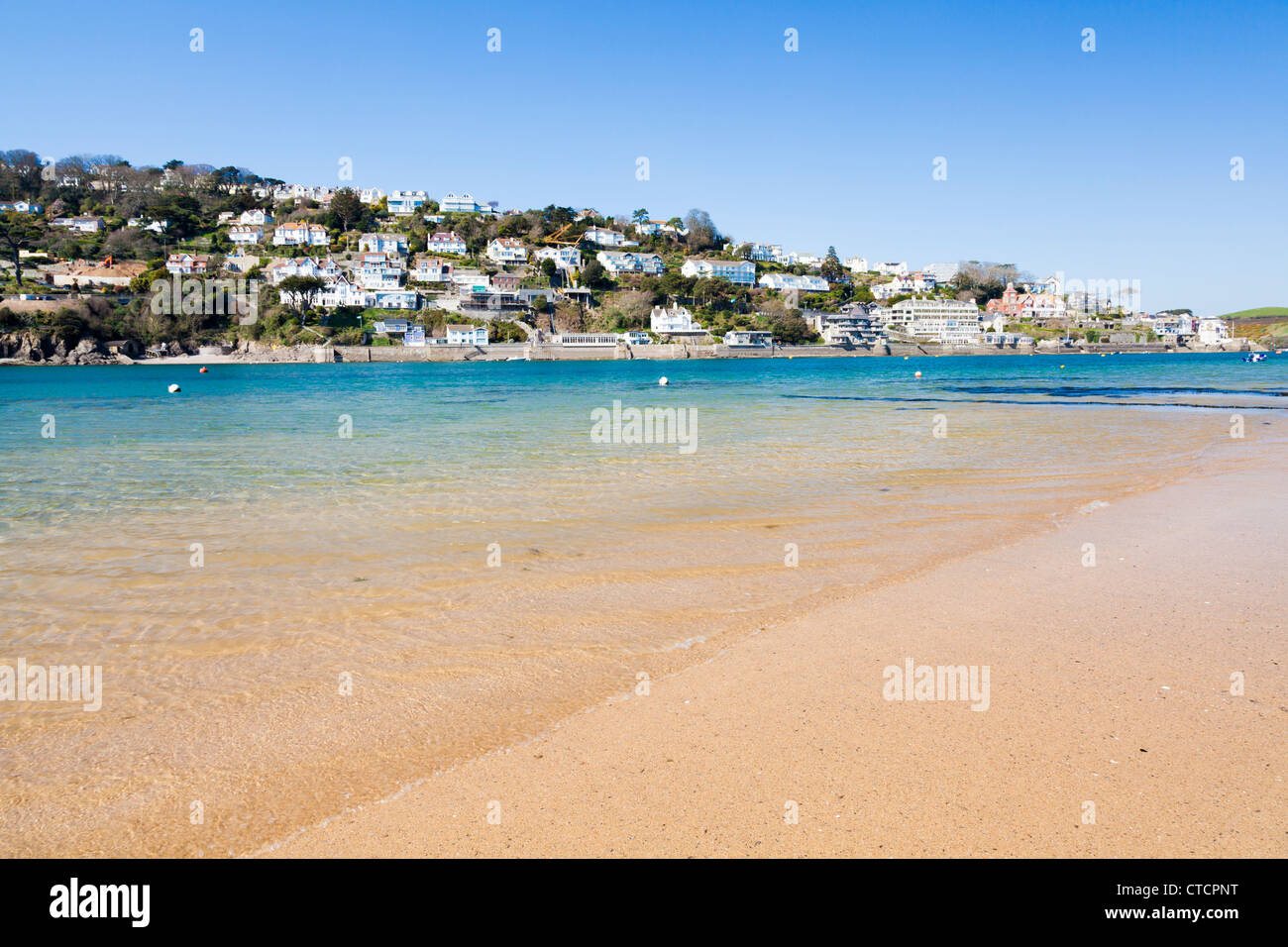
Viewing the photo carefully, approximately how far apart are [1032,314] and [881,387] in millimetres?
153769

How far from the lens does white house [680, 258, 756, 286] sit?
16662 centimetres

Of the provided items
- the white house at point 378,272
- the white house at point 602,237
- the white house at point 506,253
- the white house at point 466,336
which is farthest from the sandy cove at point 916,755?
the white house at point 602,237

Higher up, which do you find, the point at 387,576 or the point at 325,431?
the point at 325,431

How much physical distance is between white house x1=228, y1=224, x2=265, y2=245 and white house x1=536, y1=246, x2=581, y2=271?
58.0 m

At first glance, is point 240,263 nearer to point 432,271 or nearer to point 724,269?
point 432,271

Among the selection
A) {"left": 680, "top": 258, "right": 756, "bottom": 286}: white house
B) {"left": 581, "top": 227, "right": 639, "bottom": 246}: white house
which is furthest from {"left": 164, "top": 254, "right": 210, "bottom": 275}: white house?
{"left": 680, "top": 258, "right": 756, "bottom": 286}: white house

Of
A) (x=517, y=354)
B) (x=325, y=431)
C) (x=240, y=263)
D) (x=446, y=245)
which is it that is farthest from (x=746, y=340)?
(x=325, y=431)

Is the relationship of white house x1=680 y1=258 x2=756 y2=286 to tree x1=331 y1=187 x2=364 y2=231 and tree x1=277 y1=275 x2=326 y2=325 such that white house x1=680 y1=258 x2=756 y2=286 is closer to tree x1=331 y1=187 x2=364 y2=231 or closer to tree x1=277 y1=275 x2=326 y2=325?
tree x1=331 y1=187 x2=364 y2=231

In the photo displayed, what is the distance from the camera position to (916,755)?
3680mm

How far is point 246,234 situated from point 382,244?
30.8 meters

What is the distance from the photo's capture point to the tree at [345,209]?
174 meters

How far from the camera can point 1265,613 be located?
5.66 m
